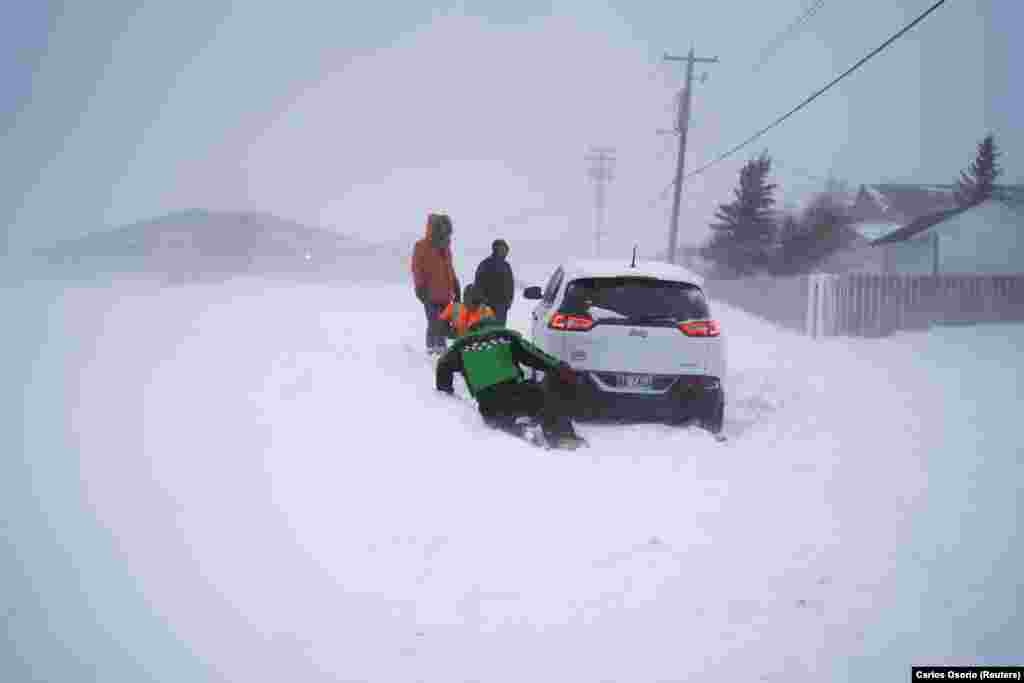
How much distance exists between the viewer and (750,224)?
1551 inches

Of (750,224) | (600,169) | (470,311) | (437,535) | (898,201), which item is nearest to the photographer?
(437,535)

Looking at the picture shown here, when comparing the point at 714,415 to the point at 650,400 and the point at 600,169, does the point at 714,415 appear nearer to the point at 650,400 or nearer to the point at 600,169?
the point at 650,400

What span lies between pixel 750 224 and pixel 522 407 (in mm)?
36987

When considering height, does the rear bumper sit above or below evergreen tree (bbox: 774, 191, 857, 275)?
below

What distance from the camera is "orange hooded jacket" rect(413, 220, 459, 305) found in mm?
9242

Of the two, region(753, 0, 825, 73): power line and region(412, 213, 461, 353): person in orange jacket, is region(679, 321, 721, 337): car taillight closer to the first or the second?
region(412, 213, 461, 353): person in orange jacket

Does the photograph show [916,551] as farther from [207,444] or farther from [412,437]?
[207,444]

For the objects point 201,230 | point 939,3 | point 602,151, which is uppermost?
point 602,151

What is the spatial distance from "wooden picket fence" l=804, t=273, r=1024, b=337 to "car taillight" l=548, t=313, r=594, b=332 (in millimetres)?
10639

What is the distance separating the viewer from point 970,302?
53.0 feet

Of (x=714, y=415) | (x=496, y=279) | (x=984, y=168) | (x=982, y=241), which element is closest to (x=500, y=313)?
(x=496, y=279)

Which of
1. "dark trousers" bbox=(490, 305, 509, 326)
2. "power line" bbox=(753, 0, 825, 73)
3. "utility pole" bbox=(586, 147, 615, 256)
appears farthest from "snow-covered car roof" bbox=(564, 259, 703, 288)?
"utility pole" bbox=(586, 147, 615, 256)

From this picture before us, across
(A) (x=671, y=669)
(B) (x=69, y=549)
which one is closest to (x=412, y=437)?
(B) (x=69, y=549)

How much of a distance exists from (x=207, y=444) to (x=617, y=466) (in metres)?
3.11
